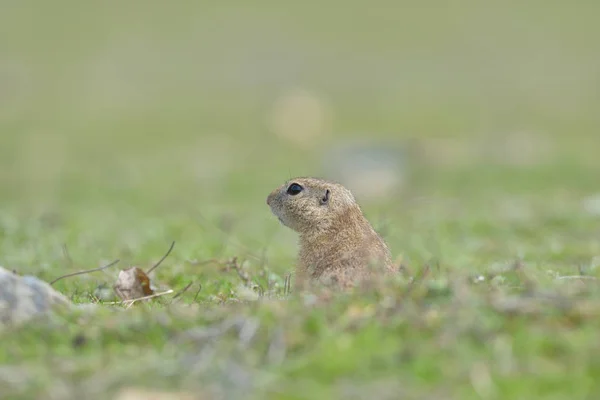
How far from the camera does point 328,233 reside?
7.59 metres

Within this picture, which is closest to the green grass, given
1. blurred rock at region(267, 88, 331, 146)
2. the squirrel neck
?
the squirrel neck

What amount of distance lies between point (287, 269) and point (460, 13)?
1598 inches

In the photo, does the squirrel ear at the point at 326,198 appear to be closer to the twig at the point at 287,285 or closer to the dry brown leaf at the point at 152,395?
the twig at the point at 287,285

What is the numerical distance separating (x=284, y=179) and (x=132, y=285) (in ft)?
45.4

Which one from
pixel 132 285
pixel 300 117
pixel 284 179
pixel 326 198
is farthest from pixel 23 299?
pixel 300 117

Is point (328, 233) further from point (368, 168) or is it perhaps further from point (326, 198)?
point (368, 168)

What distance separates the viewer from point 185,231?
13.4m

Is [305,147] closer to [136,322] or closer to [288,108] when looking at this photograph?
[288,108]

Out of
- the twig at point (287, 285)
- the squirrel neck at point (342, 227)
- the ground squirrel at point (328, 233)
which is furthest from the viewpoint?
the squirrel neck at point (342, 227)

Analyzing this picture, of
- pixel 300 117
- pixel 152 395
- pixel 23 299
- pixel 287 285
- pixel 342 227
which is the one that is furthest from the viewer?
pixel 300 117

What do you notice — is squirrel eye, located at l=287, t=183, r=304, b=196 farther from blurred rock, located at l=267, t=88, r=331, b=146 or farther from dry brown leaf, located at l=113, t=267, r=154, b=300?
blurred rock, located at l=267, t=88, r=331, b=146

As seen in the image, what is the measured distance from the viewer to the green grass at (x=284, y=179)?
16.0ft

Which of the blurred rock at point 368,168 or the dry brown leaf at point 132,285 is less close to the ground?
the blurred rock at point 368,168

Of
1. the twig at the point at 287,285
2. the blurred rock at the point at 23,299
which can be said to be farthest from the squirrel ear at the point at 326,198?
the blurred rock at the point at 23,299
